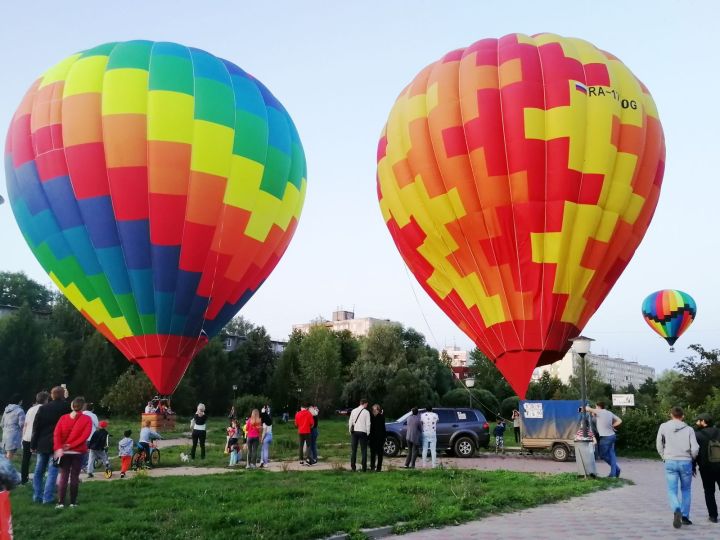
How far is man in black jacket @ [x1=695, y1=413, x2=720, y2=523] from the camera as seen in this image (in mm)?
8664

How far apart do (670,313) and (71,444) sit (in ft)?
103

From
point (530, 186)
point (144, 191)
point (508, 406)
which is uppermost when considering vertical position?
point (530, 186)

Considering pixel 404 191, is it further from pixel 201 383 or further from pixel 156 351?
pixel 201 383

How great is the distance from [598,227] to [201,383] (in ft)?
128

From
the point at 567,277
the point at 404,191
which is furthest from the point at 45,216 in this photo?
the point at 567,277

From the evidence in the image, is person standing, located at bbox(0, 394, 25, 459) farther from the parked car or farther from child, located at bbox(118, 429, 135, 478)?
the parked car

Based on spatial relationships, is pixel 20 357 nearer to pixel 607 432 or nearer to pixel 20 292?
pixel 20 292

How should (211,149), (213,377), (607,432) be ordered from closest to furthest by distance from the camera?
(607,432) < (211,149) < (213,377)

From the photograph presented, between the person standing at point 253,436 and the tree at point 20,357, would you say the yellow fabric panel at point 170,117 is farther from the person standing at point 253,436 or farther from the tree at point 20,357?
the tree at point 20,357

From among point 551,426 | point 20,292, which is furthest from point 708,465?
point 20,292

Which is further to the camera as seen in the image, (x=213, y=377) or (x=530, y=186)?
(x=213, y=377)

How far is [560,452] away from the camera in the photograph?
19.5 meters

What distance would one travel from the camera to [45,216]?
17.2 meters

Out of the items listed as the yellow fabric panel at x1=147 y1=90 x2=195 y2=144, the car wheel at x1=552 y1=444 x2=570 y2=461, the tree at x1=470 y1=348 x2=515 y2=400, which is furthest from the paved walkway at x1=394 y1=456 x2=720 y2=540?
the tree at x1=470 y1=348 x2=515 y2=400
